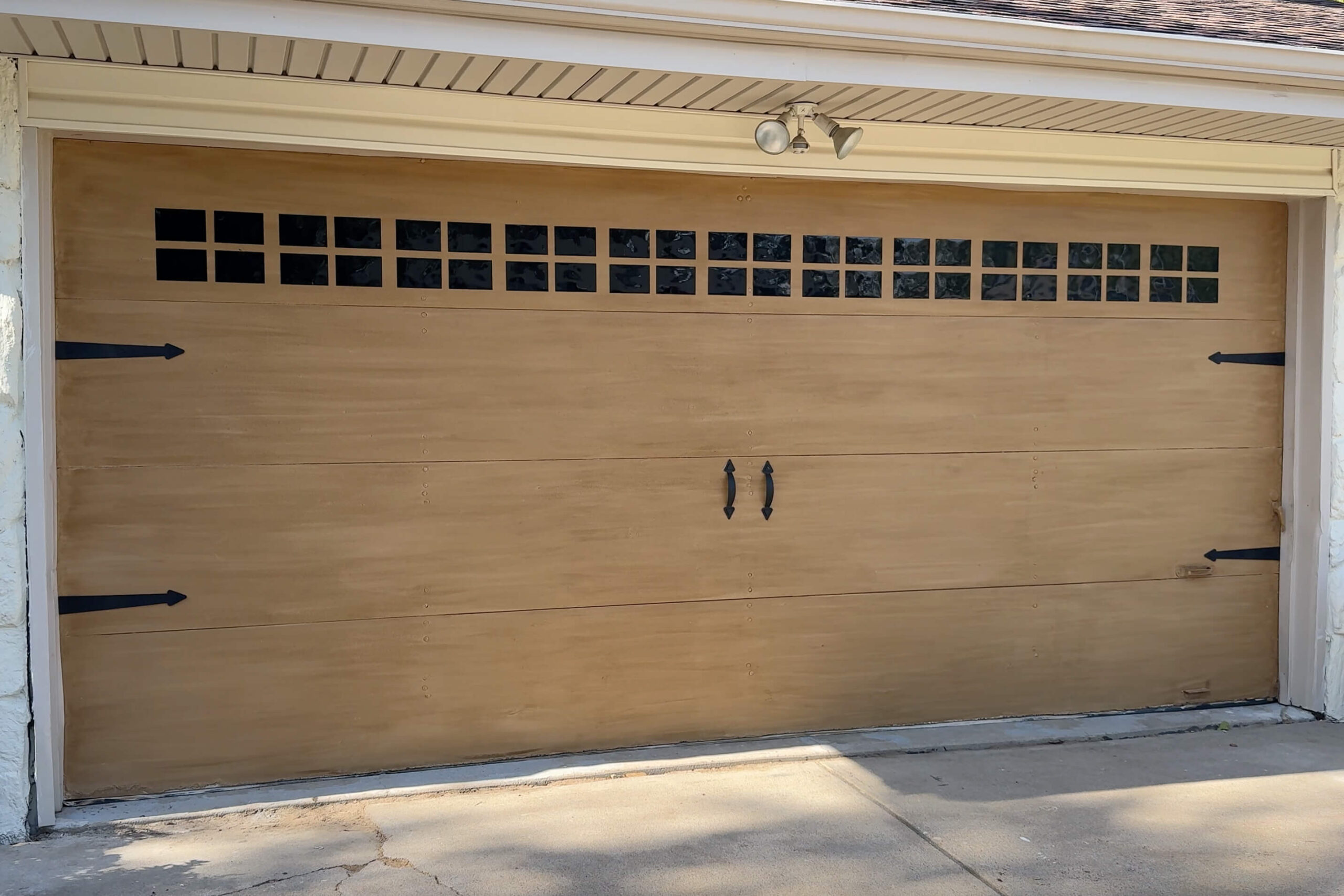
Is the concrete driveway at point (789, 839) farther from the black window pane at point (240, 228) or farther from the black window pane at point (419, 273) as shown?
the black window pane at point (240, 228)

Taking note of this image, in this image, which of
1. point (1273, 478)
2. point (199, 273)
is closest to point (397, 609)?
point (199, 273)

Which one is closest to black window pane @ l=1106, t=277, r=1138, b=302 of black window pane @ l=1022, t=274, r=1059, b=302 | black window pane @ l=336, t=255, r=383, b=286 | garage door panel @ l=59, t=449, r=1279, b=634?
black window pane @ l=1022, t=274, r=1059, b=302

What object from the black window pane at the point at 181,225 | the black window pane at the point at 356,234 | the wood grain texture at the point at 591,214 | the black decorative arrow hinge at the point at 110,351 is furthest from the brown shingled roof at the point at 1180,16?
the black decorative arrow hinge at the point at 110,351

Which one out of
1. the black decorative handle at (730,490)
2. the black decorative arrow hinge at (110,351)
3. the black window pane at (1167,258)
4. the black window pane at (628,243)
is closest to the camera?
the black decorative arrow hinge at (110,351)

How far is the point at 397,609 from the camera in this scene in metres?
4.45

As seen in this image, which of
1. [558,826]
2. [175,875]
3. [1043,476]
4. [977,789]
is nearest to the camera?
[175,875]

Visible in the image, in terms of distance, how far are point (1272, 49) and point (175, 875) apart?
14.7ft

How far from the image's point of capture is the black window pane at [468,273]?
14.7ft

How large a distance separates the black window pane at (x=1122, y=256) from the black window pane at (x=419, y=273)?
2.90 meters

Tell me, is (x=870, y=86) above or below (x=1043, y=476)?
above

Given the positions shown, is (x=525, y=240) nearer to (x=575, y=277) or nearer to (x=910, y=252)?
(x=575, y=277)

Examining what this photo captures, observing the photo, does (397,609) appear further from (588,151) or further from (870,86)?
(870,86)

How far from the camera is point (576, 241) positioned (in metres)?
4.63

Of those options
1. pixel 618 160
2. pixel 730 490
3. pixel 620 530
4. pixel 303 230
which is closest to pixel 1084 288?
pixel 730 490
